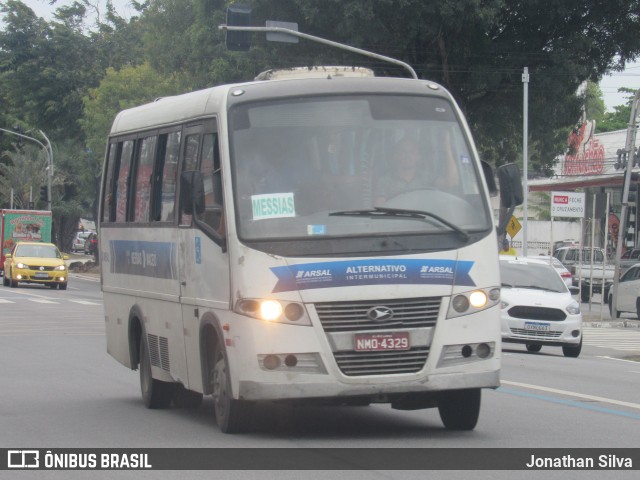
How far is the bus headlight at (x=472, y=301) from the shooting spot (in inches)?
393

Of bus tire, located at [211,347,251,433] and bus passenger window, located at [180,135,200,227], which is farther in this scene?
bus passenger window, located at [180,135,200,227]

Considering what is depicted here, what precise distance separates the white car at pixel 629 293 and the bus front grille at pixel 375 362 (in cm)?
2790

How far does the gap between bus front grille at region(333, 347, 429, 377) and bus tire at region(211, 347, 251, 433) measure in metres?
0.96

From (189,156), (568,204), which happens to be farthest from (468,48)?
(189,156)

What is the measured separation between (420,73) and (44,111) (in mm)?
36027

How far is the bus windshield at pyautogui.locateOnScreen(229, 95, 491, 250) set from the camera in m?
10.1

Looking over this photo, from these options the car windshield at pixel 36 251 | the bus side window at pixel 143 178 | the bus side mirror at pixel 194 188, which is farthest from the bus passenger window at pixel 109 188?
the car windshield at pixel 36 251

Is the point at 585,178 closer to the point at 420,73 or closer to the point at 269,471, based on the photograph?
the point at 420,73

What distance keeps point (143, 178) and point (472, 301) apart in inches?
168

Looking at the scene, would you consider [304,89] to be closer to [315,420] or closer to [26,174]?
[315,420]

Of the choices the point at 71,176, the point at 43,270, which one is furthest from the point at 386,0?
the point at 71,176

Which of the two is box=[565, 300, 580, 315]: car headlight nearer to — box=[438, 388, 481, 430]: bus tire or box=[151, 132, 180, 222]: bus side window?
box=[151, 132, 180, 222]: bus side window

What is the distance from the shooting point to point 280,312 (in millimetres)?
9742

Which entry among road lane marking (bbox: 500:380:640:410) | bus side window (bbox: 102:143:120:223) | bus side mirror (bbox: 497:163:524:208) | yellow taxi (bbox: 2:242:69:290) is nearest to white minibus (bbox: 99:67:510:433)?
bus side mirror (bbox: 497:163:524:208)
